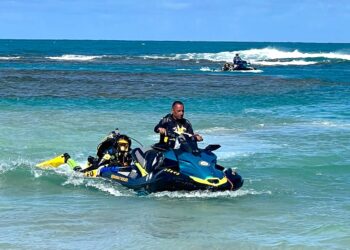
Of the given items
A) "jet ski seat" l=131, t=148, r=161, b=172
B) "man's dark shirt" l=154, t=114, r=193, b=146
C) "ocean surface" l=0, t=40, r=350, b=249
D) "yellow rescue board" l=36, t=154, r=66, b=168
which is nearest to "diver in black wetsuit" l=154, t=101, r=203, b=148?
"man's dark shirt" l=154, t=114, r=193, b=146

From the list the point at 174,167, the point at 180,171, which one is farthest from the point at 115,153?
the point at 180,171

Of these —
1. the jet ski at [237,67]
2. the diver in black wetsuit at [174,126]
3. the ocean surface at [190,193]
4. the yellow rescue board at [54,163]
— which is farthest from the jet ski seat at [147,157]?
the jet ski at [237,67]

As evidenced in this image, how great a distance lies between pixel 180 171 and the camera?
9.76m

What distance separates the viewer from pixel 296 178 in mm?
11656

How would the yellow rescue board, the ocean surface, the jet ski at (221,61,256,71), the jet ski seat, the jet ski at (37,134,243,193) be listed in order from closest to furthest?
1. the ocean surface
2. the jet ski at (37,134,243,193)
3. the jet ski seat
4. the yellow rescue board
5. the jet ski at (221,61,256,71)

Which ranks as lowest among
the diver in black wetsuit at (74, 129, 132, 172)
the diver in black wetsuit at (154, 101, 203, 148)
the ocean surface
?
the ocean surface

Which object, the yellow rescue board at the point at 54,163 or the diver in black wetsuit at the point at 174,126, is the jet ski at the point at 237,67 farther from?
the diver in black wetsuit at the point at 174,126

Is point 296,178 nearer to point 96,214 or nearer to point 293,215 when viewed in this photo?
point 293,215

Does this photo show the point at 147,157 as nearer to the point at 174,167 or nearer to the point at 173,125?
the point at 173,125

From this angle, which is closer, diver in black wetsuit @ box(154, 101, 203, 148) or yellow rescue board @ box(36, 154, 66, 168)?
diver in black wetsuit @ box(154, 101, 203, 148)

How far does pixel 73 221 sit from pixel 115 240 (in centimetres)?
100

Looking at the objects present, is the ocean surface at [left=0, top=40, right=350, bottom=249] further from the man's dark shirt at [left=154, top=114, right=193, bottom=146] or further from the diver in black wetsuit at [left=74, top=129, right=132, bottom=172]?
the man's dark shirt at [left=154, top=114, right=193, bottom=146]

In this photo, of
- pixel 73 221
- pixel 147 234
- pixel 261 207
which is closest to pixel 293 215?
pixel 261 207

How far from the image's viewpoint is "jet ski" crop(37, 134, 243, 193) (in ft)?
31.9
